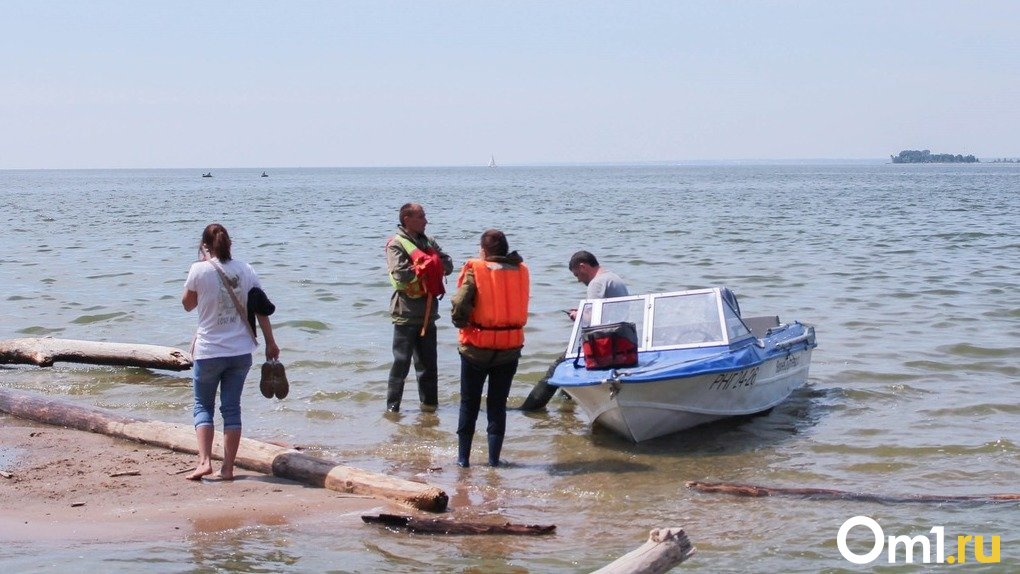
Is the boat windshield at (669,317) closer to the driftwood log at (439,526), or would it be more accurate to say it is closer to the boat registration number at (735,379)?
the boat registration number at (735,379)

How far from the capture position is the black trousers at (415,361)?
36.1 feet

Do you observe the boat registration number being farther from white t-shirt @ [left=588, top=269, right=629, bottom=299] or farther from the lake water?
white t-shirt @ [left=588, top=269, right=629, bottom=299]

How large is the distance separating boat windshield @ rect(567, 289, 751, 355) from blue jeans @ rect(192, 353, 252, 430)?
3.76m

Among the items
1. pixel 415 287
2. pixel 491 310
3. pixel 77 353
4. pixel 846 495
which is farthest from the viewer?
pixel 77 353

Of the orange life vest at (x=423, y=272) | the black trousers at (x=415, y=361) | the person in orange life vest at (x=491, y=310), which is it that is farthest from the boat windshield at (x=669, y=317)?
the person in orange life vest at (x=491, y=310)

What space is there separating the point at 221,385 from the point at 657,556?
13.9 feet

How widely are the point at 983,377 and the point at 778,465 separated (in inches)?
200

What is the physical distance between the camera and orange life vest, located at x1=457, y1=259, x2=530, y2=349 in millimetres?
8875

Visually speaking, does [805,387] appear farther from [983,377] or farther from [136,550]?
[136,550]

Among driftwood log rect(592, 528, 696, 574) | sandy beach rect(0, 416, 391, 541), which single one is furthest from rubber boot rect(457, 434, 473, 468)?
driftwood log rect(592, 528, 696, 574)

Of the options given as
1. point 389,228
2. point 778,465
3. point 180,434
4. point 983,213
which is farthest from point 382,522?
point 983,213

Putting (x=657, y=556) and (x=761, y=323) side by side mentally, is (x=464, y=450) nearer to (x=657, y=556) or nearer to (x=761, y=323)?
(x=657, y=556)

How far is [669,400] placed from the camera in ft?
33.9

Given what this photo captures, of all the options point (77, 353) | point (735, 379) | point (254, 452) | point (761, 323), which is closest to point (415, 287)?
point (254, 452)
